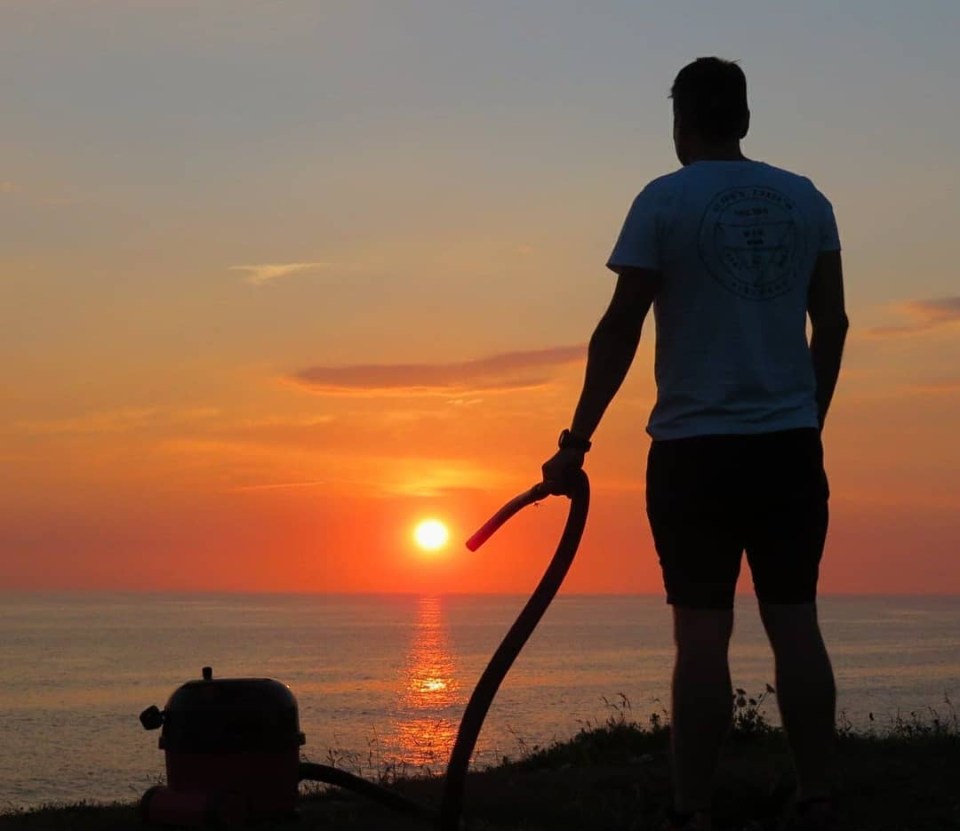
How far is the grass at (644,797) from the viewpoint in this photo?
587cm

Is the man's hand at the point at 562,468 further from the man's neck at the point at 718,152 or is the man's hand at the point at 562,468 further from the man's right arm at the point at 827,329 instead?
the man's neck at the point at 718,152

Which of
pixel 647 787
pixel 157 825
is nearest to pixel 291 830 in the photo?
pixel 157 825

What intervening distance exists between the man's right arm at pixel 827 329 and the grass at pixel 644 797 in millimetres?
1816

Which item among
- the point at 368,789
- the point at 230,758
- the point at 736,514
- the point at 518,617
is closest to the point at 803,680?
the point at 736,514

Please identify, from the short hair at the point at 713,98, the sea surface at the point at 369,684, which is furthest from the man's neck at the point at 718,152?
the sea surface at the point at 369,684

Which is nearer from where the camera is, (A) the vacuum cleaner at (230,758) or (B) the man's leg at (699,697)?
(B) the man's leg at (699,697)

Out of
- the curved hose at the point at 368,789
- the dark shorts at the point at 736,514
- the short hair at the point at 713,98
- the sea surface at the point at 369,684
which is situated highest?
the short hair at the point at 713,98

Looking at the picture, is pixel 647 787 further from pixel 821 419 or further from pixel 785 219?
pixel 785 219

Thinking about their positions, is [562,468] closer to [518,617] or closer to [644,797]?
[518,617]

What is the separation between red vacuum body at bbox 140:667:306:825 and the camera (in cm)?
564

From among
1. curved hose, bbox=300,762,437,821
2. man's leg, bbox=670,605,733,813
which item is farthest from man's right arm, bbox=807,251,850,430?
curved hose, bbox=300,762,437,821

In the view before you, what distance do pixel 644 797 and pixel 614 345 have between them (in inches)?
104

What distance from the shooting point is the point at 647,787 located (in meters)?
6.54

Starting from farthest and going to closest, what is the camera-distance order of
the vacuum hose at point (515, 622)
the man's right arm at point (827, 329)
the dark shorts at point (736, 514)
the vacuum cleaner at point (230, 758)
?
the vacuum cleaner at point (230, 758) < the vacuum hose at point (515, 622) < the man's right arm at point (827, 329) < the dark shorts at point (736, 514)
